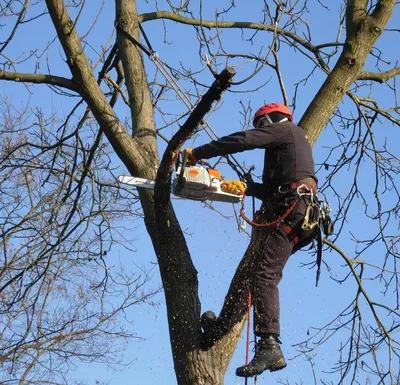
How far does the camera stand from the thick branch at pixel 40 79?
5.07 m

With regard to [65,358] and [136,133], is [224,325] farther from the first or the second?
[65,358]

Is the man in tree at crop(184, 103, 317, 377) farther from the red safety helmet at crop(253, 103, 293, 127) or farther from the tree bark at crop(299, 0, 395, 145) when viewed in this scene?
the tree bark at crop(299, 0, 395, 145)

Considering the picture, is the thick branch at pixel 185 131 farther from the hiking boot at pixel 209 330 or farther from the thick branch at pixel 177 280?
the hiking boot at pixel 209 330

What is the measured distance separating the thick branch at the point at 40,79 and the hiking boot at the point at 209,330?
171 cm

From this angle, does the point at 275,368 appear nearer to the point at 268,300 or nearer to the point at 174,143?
the point at 268,300

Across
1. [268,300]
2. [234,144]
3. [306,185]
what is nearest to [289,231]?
[306,185]

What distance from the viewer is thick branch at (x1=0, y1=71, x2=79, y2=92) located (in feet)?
16.6

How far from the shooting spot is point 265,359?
172 inches

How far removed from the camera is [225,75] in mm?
3803

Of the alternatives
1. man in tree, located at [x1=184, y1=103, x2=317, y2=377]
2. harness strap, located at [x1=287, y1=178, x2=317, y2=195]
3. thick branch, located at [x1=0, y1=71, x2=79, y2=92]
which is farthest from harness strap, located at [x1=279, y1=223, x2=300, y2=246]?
thick branch, located at [x1=0, y1=71, x2=79, y2=92]

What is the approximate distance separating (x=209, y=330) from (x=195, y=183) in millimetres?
884

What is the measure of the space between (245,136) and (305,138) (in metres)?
0.52

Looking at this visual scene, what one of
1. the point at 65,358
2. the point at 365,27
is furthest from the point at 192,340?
the point at 65,358

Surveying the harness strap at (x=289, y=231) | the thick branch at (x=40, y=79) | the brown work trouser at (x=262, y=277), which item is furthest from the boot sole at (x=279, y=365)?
→ the thick branch at (x=40, y=79)
